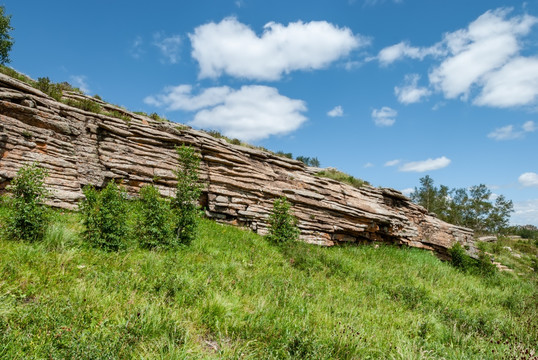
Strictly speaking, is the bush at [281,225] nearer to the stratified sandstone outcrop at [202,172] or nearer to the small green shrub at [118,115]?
the stratified sandstone outcrop at [202,172]

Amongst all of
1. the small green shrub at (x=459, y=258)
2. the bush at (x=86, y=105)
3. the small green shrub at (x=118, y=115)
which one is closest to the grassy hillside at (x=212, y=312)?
the small green shrub at (x=118, y=115)

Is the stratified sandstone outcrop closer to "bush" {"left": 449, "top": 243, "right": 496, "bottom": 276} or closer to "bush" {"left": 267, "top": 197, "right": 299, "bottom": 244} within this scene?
"bush" {"left": 267, "top": 197, "right": 299, "bottom": 244}

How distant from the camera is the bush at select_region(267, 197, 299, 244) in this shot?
14.5m

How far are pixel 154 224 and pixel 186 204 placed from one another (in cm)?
169

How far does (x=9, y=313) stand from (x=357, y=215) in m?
17.3

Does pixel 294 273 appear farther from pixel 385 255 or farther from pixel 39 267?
pixel 385 255

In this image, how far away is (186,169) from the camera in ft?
37.5

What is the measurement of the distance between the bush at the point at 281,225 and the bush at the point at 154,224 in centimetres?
638

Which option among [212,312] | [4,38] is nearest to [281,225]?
[212,312]

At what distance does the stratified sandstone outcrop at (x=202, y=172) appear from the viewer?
39.0 feet

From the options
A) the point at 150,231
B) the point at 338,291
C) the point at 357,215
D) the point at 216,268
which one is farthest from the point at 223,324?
the point at 357,215

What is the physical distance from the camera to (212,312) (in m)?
5.26

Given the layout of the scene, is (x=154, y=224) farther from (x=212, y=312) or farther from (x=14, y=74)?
(x=14, y=74)

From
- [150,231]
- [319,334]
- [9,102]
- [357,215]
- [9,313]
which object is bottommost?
[319,334]
